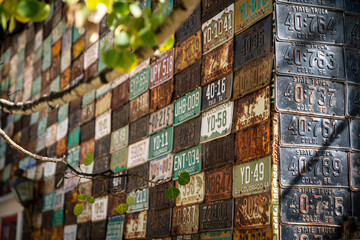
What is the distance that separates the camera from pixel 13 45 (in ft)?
29.5

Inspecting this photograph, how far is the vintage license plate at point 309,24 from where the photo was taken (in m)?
3.29

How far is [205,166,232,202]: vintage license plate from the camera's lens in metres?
3.55

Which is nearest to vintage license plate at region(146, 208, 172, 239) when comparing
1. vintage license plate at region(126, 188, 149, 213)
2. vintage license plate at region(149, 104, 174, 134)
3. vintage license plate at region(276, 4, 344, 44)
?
vintage license plate at region(126, 188, 149, 213)

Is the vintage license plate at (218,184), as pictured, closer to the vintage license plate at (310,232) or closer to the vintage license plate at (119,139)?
the vintage license plate at (310,232)

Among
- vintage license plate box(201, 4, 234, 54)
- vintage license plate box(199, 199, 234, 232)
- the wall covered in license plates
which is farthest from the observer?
vintage license plate box(201, 4, 234, 54)

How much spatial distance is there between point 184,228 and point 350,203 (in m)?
1.19

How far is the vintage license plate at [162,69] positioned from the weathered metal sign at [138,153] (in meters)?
0.48

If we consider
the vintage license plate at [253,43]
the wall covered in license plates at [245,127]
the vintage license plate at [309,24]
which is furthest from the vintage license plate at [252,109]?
the vintage license plate at [309,24]

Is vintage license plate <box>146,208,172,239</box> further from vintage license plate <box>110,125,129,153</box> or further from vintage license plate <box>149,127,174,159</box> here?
vintage license plate <box>110,125,129,153</box>

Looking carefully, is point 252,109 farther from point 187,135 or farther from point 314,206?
point 187,135

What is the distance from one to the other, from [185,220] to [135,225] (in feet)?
2.77

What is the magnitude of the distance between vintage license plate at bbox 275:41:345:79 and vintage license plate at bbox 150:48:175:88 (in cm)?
128

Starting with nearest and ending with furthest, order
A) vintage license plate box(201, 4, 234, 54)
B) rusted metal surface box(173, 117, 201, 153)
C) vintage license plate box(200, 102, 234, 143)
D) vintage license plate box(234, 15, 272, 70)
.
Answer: vintage license plate box(234, 15, 272, 70) → vintage license plate box(200, 102, 234, 143) → vintage license plate box(201, 4, 234, 54) → rusted metal surface box(173, 117, 201, 153)

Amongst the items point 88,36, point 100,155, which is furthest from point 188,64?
point 88,36
